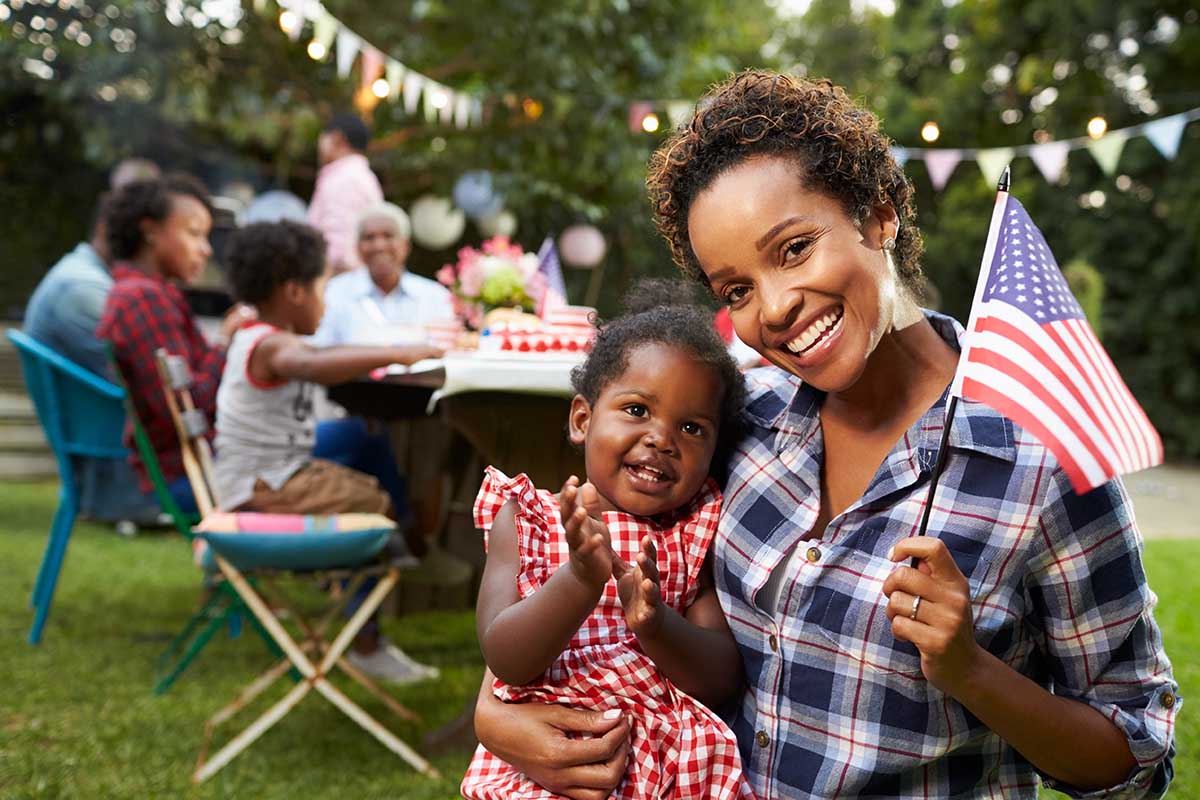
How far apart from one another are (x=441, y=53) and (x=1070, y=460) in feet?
29.5

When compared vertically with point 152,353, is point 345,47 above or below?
above

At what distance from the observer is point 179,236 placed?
186 inches

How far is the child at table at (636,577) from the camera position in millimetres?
1437

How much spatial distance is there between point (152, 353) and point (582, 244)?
7.15 metres

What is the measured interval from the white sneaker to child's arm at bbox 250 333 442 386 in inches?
47.2

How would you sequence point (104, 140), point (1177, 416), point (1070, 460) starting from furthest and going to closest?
point (1177, 416) < point (104, 140) < point (1070, 460)

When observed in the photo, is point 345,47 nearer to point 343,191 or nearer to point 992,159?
point 343,191

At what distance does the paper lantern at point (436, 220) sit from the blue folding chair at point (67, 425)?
5861 mm

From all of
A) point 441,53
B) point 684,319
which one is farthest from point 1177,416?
point 684,319

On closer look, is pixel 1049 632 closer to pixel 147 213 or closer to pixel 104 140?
pixel 147 213

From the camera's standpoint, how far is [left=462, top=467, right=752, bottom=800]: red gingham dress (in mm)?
1471

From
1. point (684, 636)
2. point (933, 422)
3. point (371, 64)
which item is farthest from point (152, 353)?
point (371, 64)

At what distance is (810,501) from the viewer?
4.74 ft

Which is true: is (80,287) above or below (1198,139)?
below
